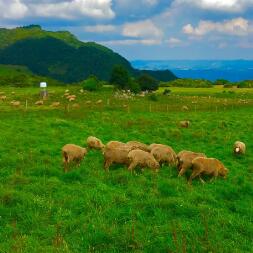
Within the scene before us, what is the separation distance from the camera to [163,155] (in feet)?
67.4

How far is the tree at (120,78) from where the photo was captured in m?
84.8

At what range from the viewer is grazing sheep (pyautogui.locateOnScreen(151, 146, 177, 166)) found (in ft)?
67.2

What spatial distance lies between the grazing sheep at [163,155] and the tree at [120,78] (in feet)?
211

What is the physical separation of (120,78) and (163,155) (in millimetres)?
65497

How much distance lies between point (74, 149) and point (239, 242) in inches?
395

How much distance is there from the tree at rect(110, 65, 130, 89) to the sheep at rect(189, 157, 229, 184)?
66.1 metres

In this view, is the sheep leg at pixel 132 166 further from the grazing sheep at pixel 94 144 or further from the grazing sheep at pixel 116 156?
Result: the grazing sheep at pixel 94 144

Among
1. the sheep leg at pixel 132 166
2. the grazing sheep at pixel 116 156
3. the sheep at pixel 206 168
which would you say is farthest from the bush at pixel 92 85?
the sheep at pixel 206 168

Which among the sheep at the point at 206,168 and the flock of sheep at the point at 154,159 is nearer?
the sheep at the point at 206,168

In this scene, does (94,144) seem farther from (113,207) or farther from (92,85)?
(92,85)

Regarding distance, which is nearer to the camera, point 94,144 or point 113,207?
point 113,207

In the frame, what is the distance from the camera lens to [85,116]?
4141 cm

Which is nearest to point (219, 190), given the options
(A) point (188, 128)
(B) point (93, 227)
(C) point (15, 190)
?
(B) point (93, 227)

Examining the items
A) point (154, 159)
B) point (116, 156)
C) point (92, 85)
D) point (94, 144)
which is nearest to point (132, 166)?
point (116, 156)
